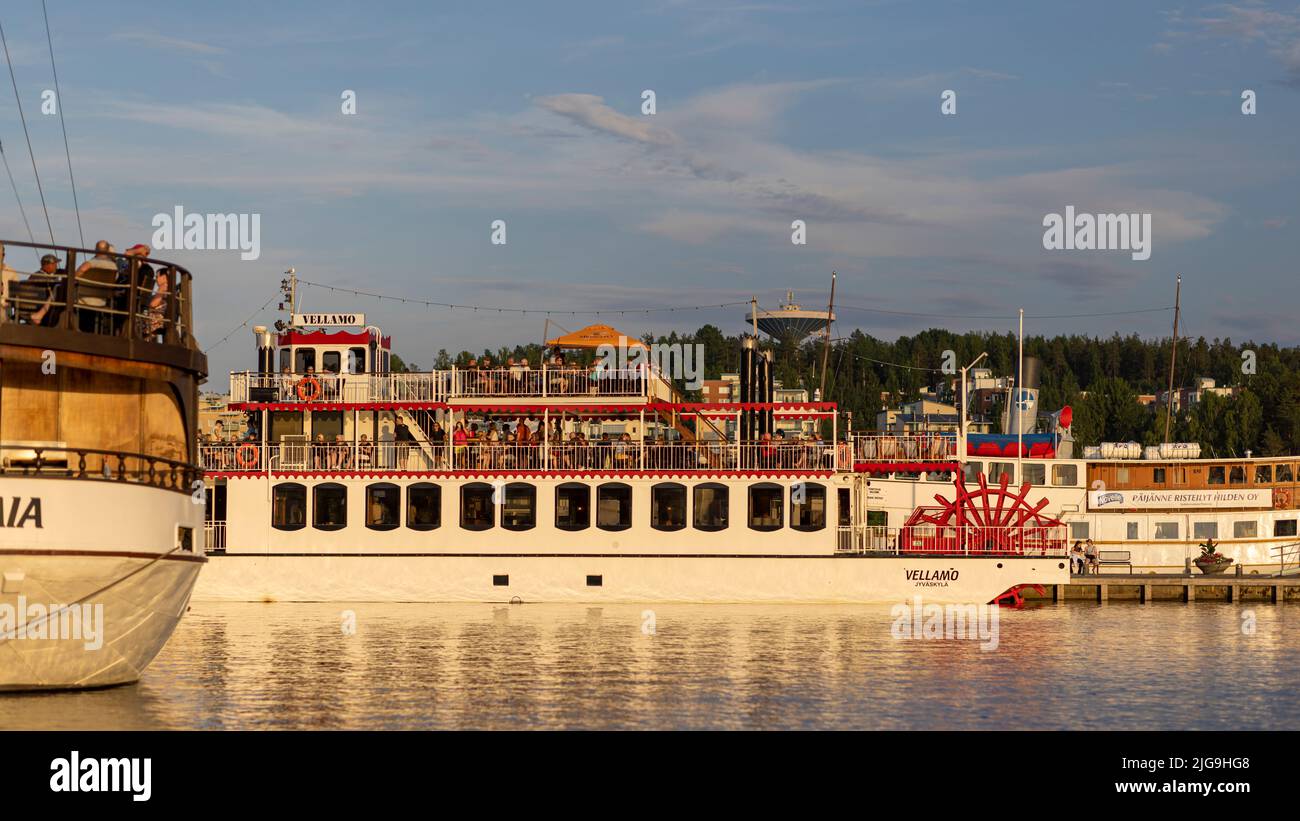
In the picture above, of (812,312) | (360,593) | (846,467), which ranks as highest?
(812,312)

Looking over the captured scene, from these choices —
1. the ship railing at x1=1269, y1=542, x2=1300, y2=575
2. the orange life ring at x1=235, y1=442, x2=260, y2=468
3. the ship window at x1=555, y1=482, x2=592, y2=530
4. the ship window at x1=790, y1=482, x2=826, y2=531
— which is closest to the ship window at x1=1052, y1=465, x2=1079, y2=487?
the ship railing at x1=1269, y1=542, x2=1300, y2=575

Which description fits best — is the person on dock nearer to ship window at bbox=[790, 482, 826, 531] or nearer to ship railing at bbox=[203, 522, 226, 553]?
ship window at bbox=[790, 482, 826, 531]

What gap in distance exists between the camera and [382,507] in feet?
135

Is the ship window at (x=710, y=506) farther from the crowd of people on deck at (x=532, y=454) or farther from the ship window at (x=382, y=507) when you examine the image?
the ship window at (x=382, y=507)

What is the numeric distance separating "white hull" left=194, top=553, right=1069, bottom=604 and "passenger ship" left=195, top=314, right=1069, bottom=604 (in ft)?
0.15

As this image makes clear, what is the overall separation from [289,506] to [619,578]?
9062 millimetres

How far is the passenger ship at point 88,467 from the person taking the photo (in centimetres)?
1883

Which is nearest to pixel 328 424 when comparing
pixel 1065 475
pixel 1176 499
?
pixel 1065 475

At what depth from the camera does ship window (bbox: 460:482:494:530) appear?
40.9 m
